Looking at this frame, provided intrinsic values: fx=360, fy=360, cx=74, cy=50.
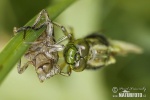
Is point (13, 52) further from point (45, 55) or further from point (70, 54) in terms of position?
point (70, 54)

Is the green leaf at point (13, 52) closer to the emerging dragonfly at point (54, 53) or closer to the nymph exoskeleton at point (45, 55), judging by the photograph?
the emerging dragonfly at point (54, 53)

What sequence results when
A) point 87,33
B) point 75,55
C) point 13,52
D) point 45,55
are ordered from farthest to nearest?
1. point 87,33
2. point 75,55
3. point 45,55
4. point 13,52

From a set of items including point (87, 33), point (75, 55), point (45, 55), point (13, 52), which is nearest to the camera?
point (13, 52)

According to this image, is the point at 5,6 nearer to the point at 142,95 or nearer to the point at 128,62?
the point at 128,62

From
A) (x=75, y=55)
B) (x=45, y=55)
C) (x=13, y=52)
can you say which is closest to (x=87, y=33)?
(x=75, y=55)

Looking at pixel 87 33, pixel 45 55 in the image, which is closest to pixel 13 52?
pixel 45 55

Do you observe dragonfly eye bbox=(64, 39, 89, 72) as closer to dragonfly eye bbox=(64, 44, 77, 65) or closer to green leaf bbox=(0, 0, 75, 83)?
dragonfly eye bbox=(64, 44, 77, 65)

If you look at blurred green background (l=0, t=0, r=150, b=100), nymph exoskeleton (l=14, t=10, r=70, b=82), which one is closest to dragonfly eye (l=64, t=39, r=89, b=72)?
nymph exoskeleton (l=14, t=10, r=70, b=82)

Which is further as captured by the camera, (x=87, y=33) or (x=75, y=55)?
(x=87, y=33)

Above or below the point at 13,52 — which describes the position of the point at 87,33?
above
